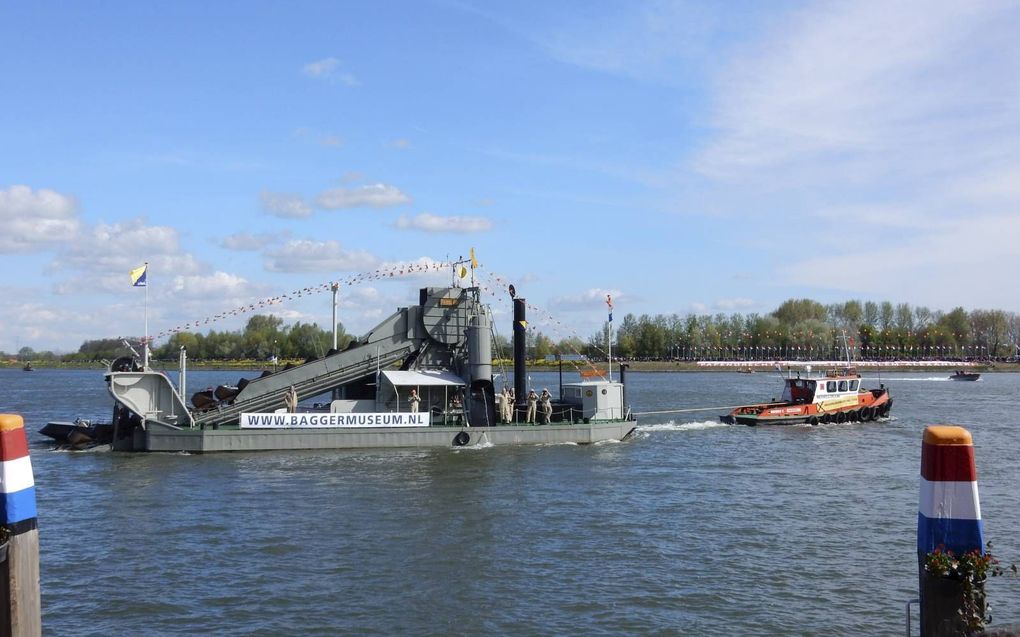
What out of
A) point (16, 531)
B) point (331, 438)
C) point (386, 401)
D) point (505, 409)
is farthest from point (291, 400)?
point (16, 531)

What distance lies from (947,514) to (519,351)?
3334 cm

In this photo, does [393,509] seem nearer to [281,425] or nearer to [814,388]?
[281,425]

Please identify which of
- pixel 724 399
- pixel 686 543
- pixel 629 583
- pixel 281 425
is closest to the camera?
pixel 629 583

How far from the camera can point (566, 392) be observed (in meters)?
42.6

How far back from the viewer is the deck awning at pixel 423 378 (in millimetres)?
37531

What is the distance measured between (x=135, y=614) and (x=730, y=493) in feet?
60.9

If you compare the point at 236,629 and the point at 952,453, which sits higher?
the point at 952,453

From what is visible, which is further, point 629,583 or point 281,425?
point 281,425

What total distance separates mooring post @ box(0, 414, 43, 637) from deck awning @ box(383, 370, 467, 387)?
30.2m

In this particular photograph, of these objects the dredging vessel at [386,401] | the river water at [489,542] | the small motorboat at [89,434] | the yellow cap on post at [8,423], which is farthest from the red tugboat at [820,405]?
the yellow cap on post at [8,423]

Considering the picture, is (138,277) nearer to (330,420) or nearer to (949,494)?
(330,420)

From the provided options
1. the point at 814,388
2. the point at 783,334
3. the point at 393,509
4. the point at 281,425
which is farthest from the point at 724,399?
the point at 783,334

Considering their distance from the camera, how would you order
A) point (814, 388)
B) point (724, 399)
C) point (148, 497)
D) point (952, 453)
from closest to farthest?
point (952, 453), point (148, 497), point (814, 388), point (724, 399)

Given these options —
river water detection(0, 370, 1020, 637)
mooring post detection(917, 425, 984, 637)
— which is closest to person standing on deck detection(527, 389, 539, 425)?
river water detection(0, 370, 1020, 637)
